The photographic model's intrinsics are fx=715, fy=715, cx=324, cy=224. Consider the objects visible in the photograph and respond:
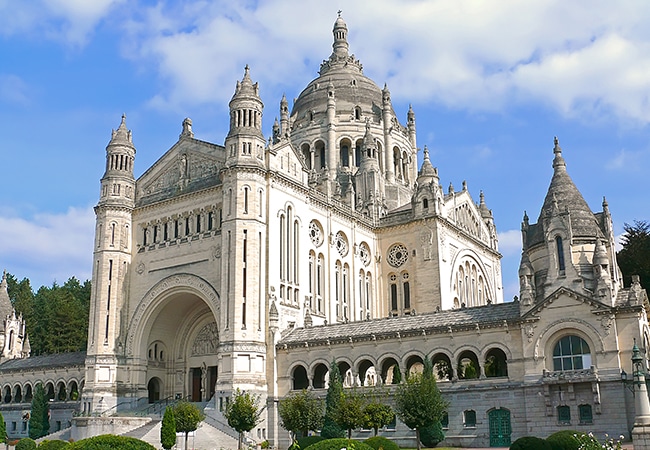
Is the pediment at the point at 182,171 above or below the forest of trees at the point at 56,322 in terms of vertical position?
above

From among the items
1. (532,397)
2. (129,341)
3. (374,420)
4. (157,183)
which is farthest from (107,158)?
(532,397)

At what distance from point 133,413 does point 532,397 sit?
29.9 meters

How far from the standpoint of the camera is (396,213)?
216ft

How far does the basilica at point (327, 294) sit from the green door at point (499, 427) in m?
0.11

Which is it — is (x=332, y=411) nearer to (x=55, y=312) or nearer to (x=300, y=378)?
(x=300, y=378)

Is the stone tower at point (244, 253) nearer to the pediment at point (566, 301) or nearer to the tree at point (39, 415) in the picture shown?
the pediment at point (566, 301)

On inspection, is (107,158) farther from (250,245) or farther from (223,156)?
(250,245)

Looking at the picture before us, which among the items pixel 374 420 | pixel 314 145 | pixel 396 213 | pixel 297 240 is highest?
pixel 314 145

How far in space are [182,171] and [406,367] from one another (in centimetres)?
2557

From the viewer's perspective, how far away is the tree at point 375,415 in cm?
4028

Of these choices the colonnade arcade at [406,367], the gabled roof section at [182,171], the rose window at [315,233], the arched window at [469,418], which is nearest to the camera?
the arched window at [469,418]

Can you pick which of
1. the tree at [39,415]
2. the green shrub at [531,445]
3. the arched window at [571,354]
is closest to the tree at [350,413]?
the arched window at [571,354]

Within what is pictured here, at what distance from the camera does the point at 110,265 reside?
58.6m

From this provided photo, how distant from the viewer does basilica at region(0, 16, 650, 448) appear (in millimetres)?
39969
